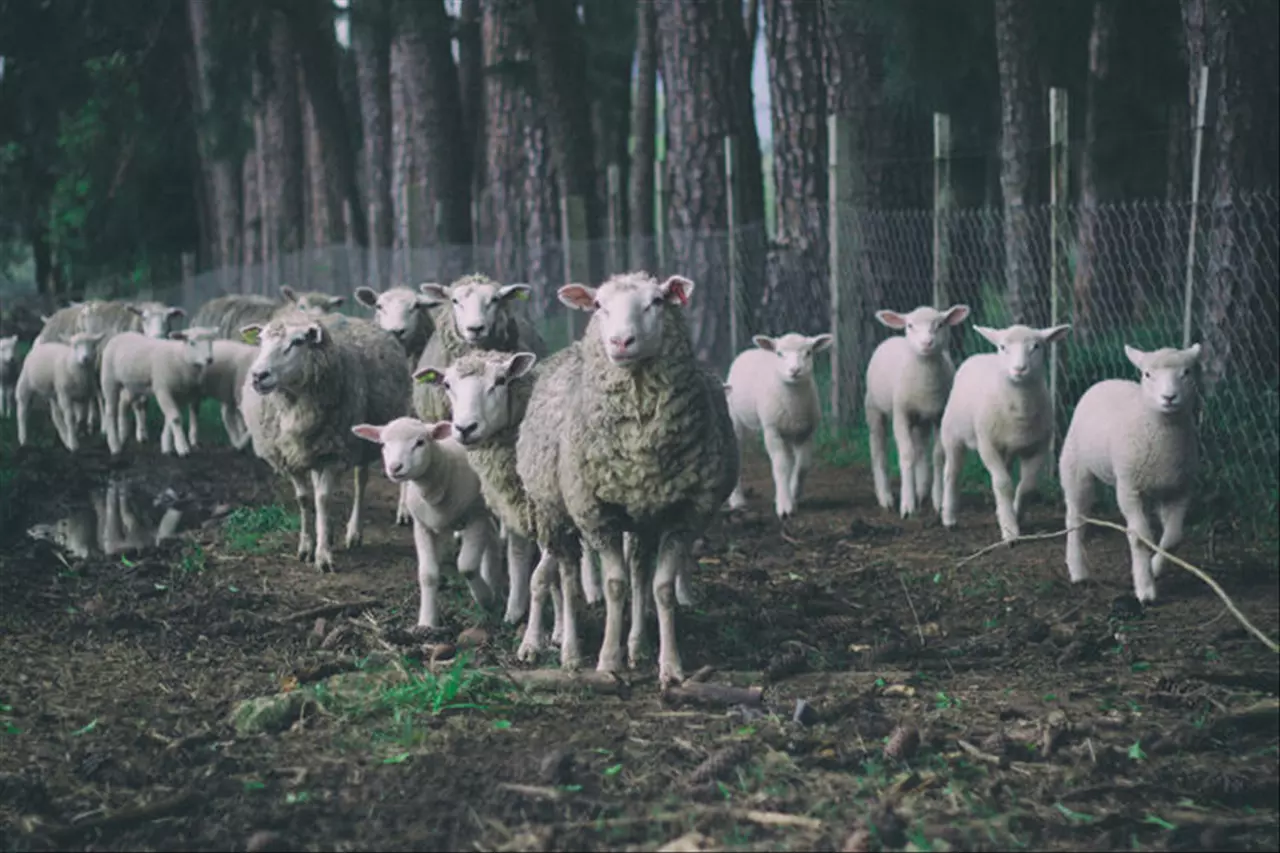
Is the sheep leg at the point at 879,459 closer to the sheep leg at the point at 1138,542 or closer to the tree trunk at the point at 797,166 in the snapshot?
the sheep leg at the point at 1138,542

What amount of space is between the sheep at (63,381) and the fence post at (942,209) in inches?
347

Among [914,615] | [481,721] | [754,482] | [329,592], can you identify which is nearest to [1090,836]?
[481,721]

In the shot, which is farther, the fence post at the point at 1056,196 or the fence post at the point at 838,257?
the fence post at the point at 838,257

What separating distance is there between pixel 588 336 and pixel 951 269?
5.77 meters

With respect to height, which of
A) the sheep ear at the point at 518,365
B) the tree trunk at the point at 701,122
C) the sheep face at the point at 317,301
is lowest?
the sheep ear at the point at 518,365

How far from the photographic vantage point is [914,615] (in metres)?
8.19

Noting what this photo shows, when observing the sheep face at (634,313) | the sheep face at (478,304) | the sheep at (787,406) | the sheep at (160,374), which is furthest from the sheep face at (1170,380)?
the sheep at (160,374)

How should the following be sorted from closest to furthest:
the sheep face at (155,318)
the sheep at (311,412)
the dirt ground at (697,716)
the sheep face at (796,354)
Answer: the dirt ground at (697,716), the sheep at (311,412), the sheep face at (796,354), the sheep face at (155,318)

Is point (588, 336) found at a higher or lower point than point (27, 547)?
higher

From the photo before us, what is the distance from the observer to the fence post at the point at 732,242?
580 inches

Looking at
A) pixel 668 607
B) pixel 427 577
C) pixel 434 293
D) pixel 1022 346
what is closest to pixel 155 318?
pixel 434 293

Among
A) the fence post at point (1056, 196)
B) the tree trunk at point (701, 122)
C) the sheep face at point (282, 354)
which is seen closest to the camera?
the sheep face at point (282, 354)

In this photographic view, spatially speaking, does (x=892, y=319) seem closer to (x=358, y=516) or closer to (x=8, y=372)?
(x=358, y=516)

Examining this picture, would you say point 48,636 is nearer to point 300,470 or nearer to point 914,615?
point 300,470
